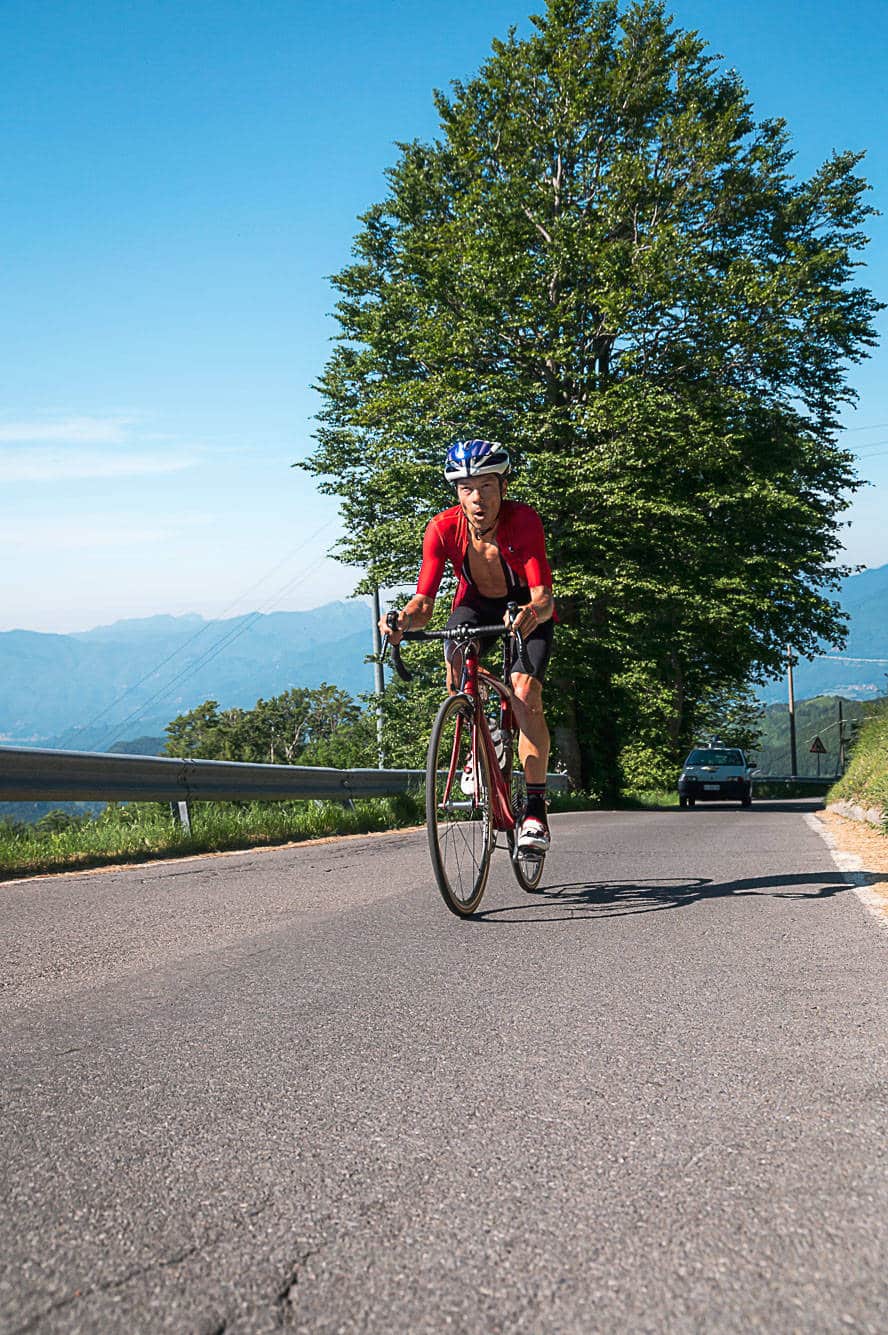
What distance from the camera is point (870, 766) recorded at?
54.7 ft

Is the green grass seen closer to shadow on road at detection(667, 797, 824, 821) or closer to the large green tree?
shadow on road at detection(667, 797, 824, 821)

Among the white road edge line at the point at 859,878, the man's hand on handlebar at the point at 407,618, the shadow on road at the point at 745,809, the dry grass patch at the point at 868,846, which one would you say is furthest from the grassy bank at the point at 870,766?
the man's hand on handlebar at the point at 407,618

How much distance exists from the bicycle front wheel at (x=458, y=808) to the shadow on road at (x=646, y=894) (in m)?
0.21

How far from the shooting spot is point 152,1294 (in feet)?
5.82

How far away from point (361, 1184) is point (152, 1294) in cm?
53

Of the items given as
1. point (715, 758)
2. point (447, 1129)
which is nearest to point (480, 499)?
point (447, 1129)

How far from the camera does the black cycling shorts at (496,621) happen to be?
609cm

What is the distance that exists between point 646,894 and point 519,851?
98 centimetres

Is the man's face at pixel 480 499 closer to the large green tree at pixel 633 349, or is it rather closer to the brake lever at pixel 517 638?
the brake lever at pixel 517 638

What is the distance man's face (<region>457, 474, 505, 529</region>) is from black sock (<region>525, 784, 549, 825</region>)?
154 cm

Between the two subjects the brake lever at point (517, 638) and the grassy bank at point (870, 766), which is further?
the grassy bank at point (870, 766)

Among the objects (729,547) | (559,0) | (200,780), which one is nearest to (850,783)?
(729,547)

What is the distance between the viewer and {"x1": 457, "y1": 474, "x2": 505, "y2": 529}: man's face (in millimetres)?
5895

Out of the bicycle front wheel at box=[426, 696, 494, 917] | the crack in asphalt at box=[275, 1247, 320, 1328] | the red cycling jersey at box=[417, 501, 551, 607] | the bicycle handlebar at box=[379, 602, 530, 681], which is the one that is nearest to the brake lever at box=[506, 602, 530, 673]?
the bicycle handlebar at box=[379, 602, 530, 681]
